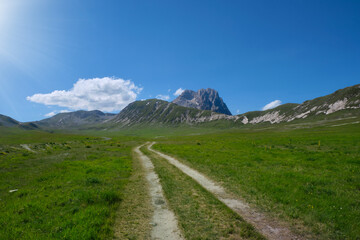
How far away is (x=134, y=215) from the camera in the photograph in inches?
359

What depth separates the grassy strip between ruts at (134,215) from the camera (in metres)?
7.41

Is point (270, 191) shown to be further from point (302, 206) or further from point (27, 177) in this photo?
point (27, 177)

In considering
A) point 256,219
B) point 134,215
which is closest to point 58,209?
point 134,215

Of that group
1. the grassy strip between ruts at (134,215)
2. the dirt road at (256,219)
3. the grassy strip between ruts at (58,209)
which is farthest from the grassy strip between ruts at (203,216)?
the grassy strip between ruts at (58,209)

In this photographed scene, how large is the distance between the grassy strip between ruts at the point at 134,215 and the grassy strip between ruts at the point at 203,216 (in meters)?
1.54

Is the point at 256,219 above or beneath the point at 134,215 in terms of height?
beneath

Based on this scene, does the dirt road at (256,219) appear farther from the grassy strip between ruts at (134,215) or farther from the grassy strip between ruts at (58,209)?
the grassy strip between ruts at (58,209)

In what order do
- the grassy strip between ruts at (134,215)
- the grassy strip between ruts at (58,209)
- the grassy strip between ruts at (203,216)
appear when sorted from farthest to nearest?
the grassy strip between ruts at (134,215) → the grassy strip between ruts at (203,216) → the grassy strip between ruts at (58,209)

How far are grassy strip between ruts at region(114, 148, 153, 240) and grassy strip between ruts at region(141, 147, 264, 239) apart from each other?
5.07 ft

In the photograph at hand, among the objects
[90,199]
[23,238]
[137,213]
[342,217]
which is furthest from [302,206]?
[23,238]

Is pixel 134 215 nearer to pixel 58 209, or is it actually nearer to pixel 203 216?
pixel 203 216

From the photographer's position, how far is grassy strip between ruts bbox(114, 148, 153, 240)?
7410mm

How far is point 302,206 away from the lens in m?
9.37

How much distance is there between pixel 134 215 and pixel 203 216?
376cm
